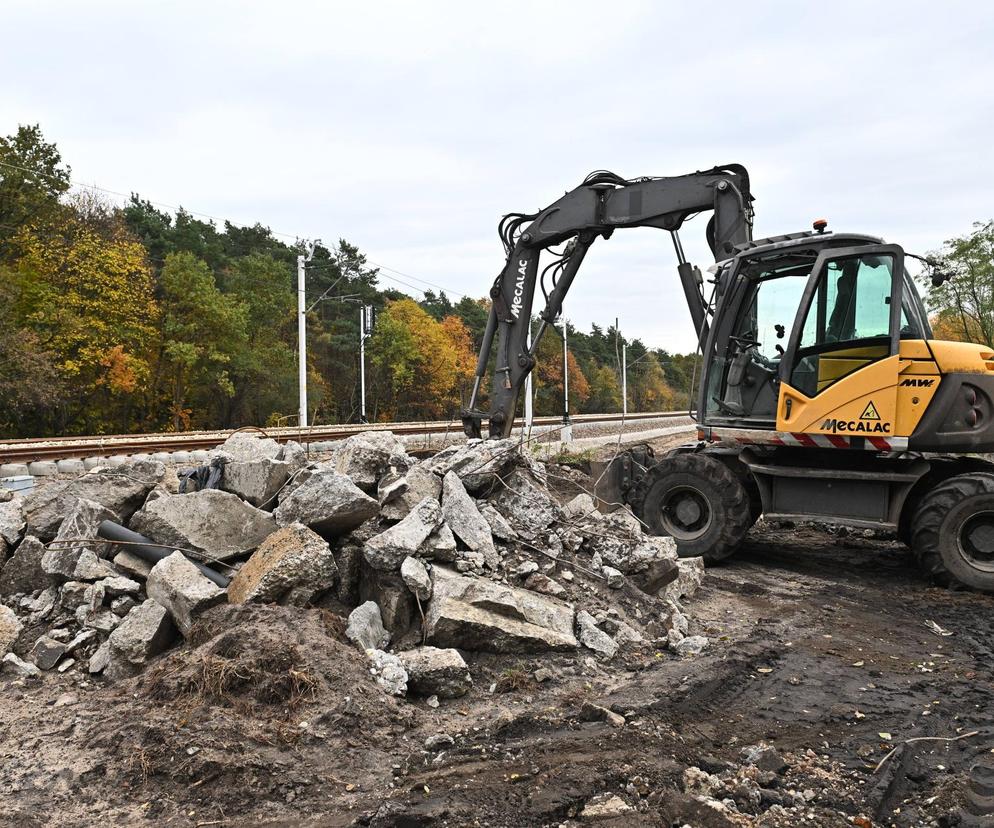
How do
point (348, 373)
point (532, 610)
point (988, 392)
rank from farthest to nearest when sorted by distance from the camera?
point (348, 373)
point (988, 392)
point (532, 610)

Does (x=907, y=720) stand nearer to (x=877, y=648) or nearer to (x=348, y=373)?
(x=877, y=648)

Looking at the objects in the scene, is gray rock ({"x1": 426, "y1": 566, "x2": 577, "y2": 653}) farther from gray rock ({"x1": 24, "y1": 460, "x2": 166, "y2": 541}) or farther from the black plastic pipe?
gray rock ({"x1": 24, "y1": 460, "x2": 166, "y2": 541})

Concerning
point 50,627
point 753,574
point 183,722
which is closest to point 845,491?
point 753,574

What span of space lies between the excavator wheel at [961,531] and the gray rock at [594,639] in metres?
3.60

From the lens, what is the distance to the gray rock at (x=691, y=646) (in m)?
5.27

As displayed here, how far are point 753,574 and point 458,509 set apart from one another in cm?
362

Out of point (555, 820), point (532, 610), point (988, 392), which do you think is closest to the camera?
point (555, 820)

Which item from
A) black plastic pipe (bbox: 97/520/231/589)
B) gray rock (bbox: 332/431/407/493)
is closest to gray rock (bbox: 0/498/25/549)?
black plastic pipe (bbox: 97/520/231/589)

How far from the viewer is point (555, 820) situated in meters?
3.12

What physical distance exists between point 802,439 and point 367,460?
13.4 ft

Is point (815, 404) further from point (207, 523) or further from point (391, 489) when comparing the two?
point (207, 523)

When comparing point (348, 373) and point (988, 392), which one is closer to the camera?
point (988, 392)

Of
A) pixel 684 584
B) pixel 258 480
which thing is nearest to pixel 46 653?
pixel 258 480

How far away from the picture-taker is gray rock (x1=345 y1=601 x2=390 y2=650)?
4.71 metres
